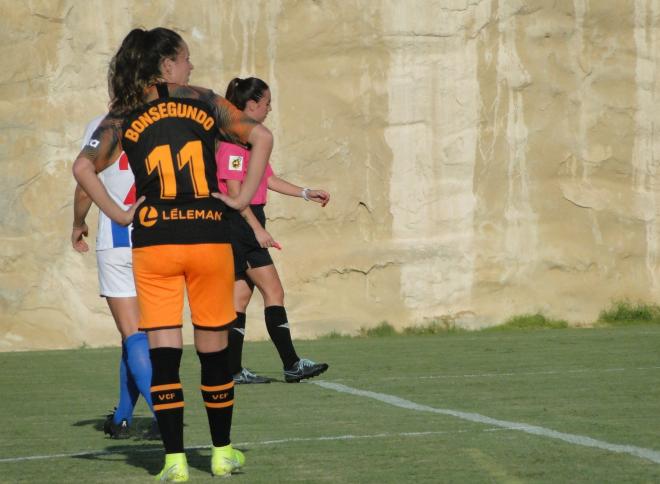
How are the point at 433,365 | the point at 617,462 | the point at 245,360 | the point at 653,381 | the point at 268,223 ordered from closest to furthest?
the point at 617,462
the point at 653,381
the point at 433,365
the point at 245,360
the point at 268,223

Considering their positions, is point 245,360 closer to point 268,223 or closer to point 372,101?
point 268,223

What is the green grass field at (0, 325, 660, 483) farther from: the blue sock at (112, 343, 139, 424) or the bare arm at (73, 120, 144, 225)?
the bare arm at (73, 120, 144, 225)

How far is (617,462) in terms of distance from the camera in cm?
474

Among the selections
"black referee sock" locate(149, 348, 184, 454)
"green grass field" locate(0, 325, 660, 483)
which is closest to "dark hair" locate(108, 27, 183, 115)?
"black referee sock" locate(149, 348, 184, 454)

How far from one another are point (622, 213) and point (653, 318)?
1200 millimetres

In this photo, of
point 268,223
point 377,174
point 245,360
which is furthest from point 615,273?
point 245,360

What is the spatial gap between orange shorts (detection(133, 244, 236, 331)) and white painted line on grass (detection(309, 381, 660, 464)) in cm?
158

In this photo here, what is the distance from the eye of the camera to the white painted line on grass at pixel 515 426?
4.98 metres

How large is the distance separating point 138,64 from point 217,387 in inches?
50.1

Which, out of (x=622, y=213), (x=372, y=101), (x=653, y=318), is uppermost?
(x=372, y=101)

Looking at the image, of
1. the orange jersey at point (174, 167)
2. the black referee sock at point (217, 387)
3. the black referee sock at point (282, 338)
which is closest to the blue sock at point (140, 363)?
the black referee sock at point (217, 387)

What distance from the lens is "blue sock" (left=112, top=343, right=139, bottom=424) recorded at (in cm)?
Result: 614

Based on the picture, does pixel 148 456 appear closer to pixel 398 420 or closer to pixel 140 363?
pixel 140 363

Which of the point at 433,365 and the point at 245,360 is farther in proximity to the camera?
the point at 245,360
